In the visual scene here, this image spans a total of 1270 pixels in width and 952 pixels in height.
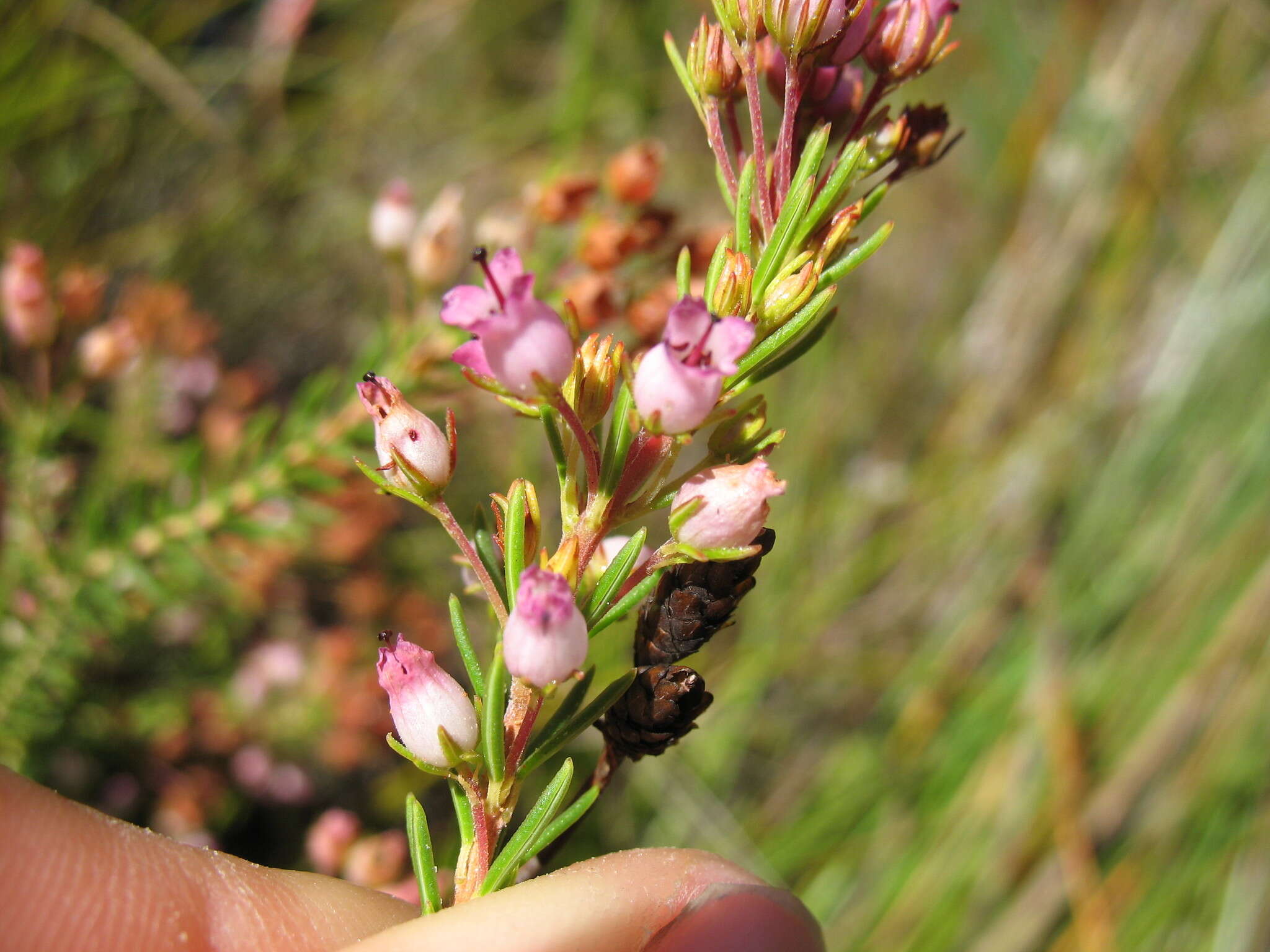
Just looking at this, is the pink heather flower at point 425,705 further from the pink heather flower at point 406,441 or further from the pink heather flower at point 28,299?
the pink heather flower at point 28,299

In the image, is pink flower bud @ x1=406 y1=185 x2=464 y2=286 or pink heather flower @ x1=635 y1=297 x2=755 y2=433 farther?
pink flower bud @ x1=406 y1=185 x2=464 y2=286

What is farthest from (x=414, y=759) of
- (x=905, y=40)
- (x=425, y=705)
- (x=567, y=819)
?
(x=905, y=40)

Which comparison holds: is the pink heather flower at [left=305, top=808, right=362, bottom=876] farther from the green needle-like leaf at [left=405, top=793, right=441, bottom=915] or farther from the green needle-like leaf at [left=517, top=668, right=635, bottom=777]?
the green needle-like leaf at [left=517, top=668, right=635, bottom=777]

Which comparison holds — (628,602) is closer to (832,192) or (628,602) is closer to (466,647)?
(466,647)

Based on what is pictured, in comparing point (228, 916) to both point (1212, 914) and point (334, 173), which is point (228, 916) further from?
point (334, 173)

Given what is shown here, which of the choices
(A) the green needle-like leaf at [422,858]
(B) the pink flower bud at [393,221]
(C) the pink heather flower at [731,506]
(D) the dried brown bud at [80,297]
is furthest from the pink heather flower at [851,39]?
(D) the dried brown bud at [80,297]

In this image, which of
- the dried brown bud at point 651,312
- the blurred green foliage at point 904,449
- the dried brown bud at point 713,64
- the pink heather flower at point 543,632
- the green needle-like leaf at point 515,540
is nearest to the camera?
the pink heather flower at point 543,632

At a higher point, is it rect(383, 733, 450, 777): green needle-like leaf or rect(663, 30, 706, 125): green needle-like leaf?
rect(663, 30, 706, 125): green needle-like leaf

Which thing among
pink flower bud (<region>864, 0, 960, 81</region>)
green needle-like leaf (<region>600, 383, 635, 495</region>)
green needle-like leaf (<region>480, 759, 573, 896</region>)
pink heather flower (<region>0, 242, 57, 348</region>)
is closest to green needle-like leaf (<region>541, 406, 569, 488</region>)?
green needle-like leaf (<region>600, 383, 635, 495</region>)
